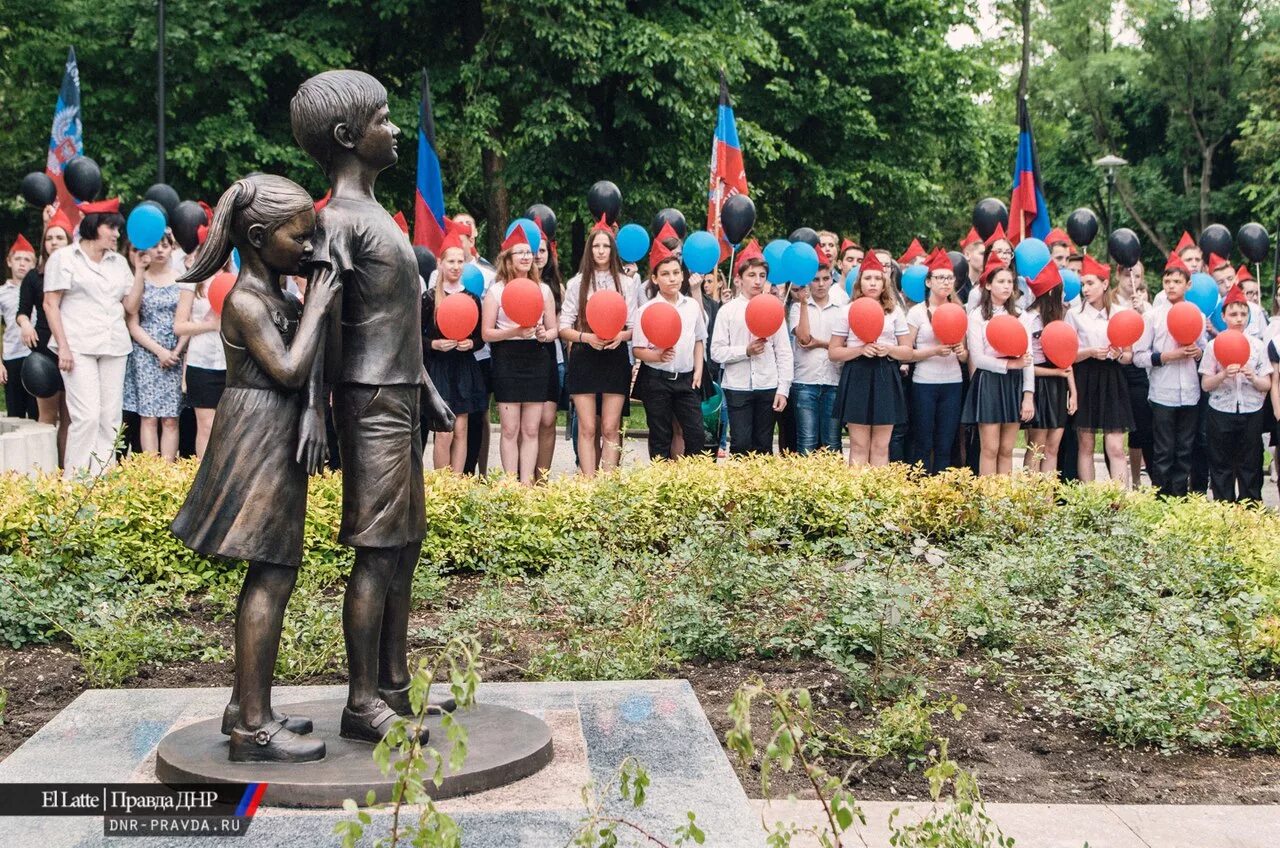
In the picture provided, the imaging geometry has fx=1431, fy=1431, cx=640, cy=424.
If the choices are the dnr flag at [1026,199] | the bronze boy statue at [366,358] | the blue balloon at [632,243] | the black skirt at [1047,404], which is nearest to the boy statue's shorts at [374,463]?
the bronze boy statue at [366,358]

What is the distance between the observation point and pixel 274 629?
4266 mm

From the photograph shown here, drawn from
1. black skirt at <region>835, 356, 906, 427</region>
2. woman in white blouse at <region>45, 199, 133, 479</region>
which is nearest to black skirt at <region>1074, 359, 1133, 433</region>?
black skirt at <region>835, 356, 906, 427</region>

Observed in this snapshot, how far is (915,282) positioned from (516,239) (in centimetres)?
371

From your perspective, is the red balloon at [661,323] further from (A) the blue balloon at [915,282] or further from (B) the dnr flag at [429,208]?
(B) the dnr flag at [429,208]

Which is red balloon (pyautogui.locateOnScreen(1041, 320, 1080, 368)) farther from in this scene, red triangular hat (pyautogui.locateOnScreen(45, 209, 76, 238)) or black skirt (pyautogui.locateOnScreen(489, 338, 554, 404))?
red triangular hat (pyautogui.locateOnScreen(45, 209, 76, 238))

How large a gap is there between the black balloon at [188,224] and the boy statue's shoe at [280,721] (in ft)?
24.8

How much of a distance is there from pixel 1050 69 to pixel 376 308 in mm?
45601

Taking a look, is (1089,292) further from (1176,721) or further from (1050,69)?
(1050,69)

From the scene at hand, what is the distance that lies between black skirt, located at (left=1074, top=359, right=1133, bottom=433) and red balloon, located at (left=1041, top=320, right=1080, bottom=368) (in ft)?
1.94

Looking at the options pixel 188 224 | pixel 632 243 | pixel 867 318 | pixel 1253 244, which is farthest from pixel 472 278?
pixel 1253 244

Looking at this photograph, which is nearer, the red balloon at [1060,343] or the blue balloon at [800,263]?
the red balloon at [1060,343]

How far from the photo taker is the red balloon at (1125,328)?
10961mm

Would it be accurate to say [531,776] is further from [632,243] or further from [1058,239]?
[1058,239]

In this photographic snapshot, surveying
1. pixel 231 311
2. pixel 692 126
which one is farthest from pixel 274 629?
pixel 692 126
